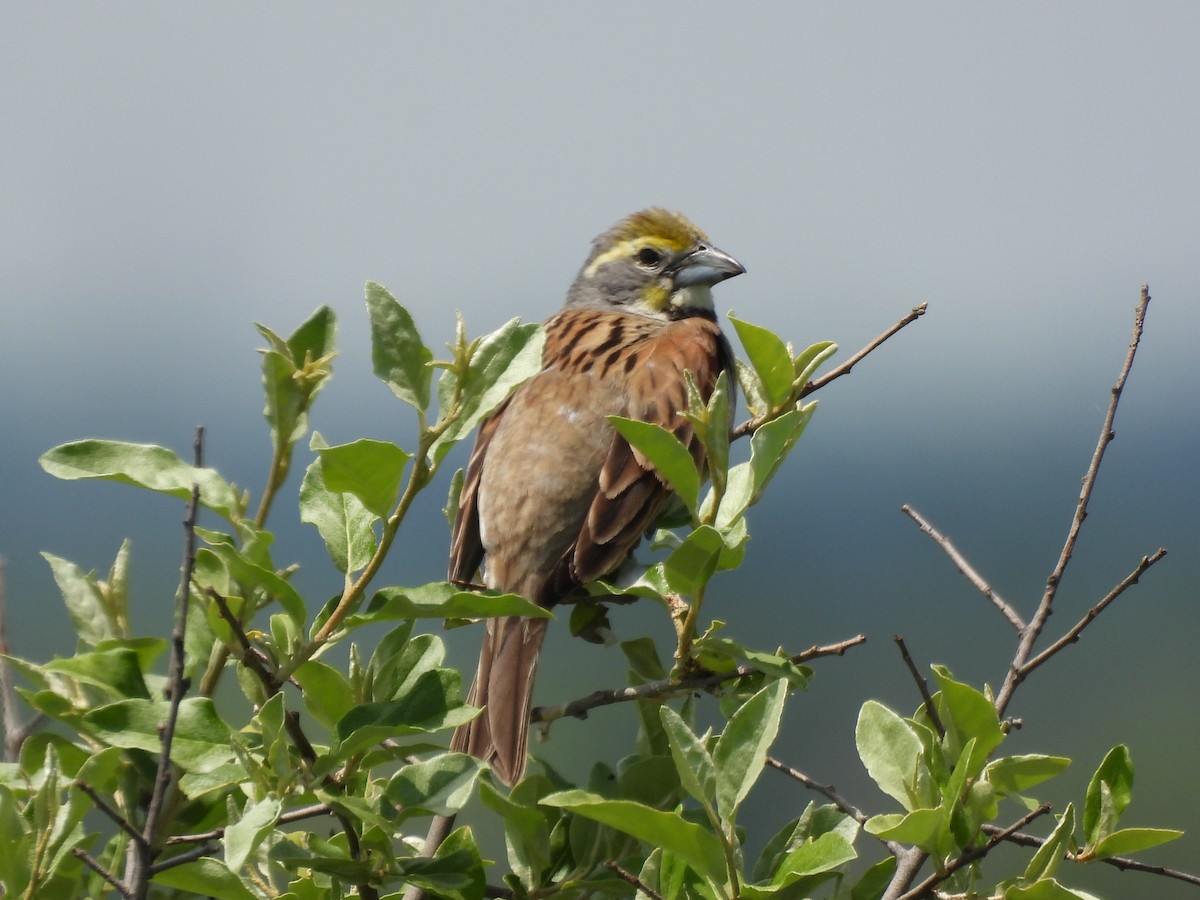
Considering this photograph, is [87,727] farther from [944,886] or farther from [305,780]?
[944,886]

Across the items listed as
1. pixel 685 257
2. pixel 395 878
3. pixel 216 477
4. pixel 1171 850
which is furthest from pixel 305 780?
pixel 1171 850

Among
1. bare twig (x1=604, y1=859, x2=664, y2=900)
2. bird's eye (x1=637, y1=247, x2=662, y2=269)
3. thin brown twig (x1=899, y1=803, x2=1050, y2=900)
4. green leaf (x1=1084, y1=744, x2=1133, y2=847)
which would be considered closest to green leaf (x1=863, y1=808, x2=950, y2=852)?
thin brown twig (x1=899, y1=803, x2=1050, y2=900)

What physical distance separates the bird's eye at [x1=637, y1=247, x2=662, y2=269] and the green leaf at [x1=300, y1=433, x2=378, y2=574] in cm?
407

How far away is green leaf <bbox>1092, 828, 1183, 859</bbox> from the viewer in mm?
2484

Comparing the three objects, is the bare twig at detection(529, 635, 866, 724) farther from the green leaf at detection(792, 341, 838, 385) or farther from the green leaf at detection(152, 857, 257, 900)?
the green leaf at detection(152, 857, 257, 900)

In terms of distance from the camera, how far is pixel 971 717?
236cm

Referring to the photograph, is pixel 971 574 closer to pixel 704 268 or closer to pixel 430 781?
pixel 430 781

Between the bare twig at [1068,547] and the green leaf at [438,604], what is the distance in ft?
3.38

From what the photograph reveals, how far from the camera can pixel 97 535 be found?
120 metres

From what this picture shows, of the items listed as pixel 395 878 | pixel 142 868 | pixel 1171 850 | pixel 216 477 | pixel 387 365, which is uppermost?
pixel 387 365

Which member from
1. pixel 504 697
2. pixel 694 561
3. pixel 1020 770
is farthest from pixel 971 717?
Answer: pixel 504 697

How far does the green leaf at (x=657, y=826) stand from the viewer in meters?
2.11

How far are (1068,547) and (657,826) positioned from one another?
1381 mm

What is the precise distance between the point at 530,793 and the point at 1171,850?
163ft
